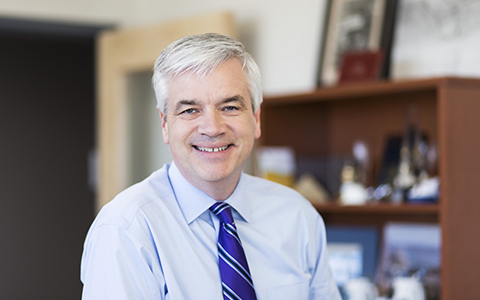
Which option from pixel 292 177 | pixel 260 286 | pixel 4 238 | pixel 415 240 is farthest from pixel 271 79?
pixel 4 238

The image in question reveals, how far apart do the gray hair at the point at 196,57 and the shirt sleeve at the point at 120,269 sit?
1.10ft

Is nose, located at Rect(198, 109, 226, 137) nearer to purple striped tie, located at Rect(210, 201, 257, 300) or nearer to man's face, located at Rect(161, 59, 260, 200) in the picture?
man's face, located at Rect(161, 59, 260, 200)

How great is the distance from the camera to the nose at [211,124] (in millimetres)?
1316

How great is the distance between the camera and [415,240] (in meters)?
2.18

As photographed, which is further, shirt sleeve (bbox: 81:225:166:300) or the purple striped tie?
the purple striped tie

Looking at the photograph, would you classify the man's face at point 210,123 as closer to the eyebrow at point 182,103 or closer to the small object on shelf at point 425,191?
the eyebrow at point 182,103

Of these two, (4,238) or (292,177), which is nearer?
(292,177)

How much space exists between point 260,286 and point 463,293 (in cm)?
81

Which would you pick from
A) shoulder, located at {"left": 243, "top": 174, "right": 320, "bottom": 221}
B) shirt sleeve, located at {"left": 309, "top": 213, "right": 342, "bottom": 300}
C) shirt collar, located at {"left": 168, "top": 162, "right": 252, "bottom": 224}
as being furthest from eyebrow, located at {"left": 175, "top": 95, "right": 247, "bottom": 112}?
shirt sleeve, located at {"left": 309, "top": 213, "right": 342, "bottom": 300}

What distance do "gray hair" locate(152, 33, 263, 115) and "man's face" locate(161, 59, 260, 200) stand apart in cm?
1

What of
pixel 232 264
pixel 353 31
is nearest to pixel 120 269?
pixel 232 264

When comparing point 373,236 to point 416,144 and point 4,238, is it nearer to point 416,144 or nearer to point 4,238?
point 416,144

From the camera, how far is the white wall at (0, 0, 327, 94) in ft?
8.99

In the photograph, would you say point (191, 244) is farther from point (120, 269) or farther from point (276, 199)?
point (276, 199)
